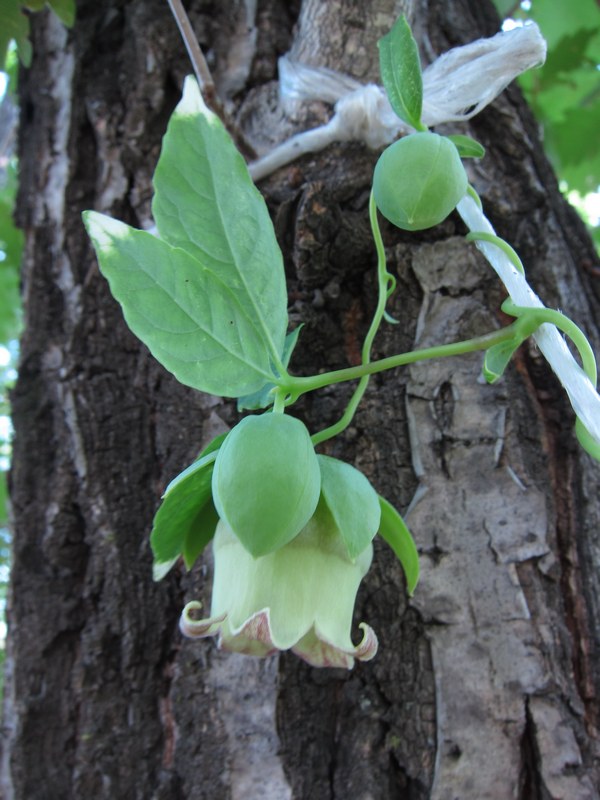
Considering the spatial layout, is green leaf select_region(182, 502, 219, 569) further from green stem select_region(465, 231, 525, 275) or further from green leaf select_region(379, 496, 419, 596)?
green stem select_region(465, 231, 525, 275)

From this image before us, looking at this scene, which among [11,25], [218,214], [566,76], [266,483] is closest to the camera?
[266,483]

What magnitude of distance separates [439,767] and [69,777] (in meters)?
0.39

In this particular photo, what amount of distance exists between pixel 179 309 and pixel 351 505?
0.64 feet

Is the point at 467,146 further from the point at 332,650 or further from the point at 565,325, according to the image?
the point at 332,650

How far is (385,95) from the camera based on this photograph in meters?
0.76

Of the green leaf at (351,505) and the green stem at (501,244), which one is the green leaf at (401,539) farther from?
the green stem at (501,244)

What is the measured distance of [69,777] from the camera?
0.74 metres

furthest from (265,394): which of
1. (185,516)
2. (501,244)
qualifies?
(501,244)

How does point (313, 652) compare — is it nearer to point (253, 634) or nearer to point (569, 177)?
point (253, 634)

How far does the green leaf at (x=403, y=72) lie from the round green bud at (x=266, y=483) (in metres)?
0.31

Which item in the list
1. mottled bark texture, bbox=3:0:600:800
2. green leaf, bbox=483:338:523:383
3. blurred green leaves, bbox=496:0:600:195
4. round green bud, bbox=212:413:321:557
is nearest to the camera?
round green bud, bbox=212:413:321:557

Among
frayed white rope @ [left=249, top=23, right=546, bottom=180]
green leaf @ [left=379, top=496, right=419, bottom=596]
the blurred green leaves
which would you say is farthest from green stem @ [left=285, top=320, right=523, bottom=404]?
the blurred green leaves

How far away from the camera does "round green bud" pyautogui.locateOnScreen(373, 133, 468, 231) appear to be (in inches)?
20.9

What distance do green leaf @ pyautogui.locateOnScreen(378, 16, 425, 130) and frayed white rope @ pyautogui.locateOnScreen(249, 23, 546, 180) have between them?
94mm
